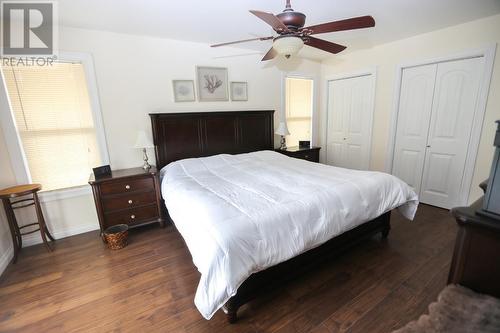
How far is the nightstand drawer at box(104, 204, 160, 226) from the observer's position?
8.81 feet

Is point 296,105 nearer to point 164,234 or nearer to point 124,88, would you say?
point 124,88

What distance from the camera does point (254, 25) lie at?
271cm

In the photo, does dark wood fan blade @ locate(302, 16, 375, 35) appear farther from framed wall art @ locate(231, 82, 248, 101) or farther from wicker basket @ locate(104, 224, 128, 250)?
wicker basket @ locate(104, 224, 128, 250)

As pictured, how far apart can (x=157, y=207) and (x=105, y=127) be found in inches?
48.2

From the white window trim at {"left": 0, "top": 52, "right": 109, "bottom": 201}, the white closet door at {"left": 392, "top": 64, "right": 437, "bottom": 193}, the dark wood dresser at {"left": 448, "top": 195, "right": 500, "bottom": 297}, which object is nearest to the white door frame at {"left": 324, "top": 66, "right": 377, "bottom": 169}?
the white closet door at {"left": 392, "top": 64, "right": 437, "bottom": 193}

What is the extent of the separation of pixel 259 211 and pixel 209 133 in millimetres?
2113

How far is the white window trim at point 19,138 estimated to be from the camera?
7.95 feet

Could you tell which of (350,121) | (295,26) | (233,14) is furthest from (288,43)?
(350,121)

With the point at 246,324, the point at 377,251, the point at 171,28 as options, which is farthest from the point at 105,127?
the point at 377,251

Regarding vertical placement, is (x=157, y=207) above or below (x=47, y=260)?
above

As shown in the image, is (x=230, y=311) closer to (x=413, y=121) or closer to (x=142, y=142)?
(x=142, y=142)

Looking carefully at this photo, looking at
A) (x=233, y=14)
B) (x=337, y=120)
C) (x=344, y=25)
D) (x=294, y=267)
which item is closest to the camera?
(x=344, y=25)

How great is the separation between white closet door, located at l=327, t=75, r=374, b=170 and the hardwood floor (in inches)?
77.6

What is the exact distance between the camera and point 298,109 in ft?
15.0
